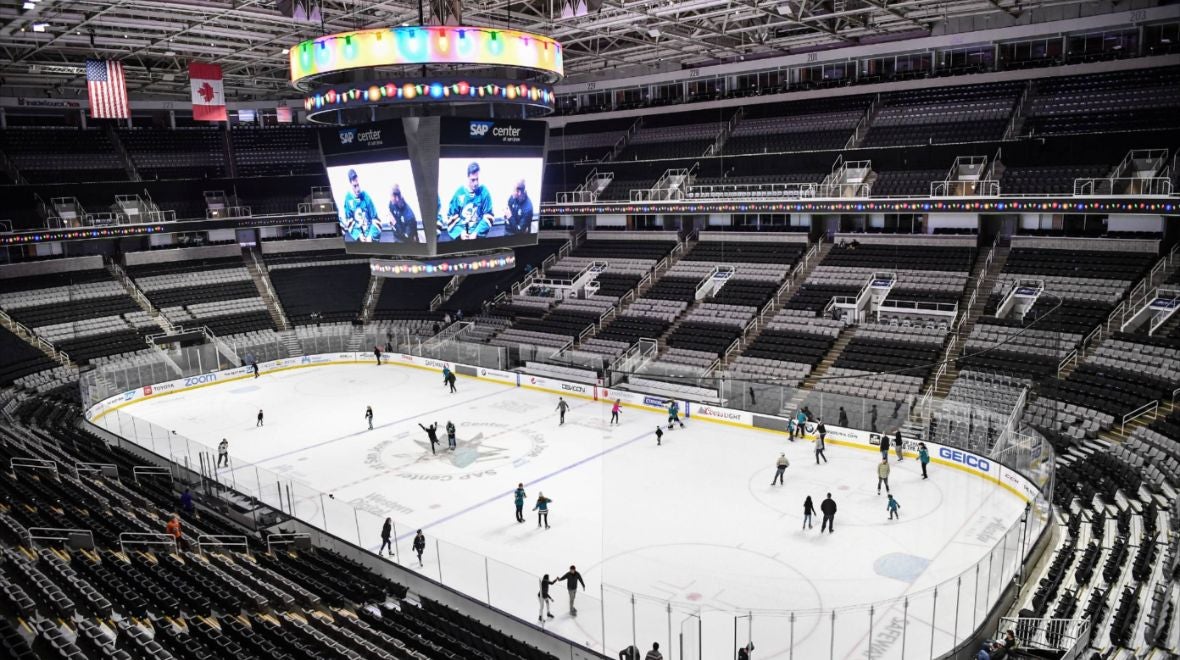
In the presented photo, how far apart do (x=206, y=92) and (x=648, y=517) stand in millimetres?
25233

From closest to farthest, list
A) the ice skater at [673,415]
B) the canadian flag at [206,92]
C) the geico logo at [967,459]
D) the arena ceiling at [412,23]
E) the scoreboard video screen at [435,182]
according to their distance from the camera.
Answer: the scoreboard video screen at [435,182]
the geico logo at [967,459]
the ice skater at [673,415]
the arena ceiling at [412,23]
the canadian flag at [206,92]

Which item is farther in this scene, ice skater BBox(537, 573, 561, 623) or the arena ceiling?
the arena ceiling

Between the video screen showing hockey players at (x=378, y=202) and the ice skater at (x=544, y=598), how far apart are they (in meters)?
10.5

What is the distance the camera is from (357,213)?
74.5 feet

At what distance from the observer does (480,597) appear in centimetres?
1498

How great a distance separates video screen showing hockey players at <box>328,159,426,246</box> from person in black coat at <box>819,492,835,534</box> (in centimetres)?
1198

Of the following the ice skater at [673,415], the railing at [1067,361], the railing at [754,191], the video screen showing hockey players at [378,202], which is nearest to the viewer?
the video screen showing hockey players at [378,202]

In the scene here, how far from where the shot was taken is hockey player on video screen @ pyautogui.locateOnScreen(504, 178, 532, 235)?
22703mm

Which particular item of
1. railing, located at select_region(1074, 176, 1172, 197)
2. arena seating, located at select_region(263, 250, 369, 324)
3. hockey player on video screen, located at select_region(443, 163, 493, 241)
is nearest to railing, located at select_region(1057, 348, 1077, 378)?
railing, located at select_region(1074, 176, 1172, 197)

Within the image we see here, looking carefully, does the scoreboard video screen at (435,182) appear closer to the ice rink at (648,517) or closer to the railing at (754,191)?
the ice rink at (648,517)

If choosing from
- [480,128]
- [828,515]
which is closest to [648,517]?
[828,515]

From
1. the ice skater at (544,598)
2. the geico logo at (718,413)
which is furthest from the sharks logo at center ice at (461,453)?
the ice skater at (544,598)

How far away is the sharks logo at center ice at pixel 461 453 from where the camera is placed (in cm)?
2353

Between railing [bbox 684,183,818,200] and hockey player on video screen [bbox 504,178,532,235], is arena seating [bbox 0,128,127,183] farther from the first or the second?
hockey player on video screen [bbox 504,178,532,235]
